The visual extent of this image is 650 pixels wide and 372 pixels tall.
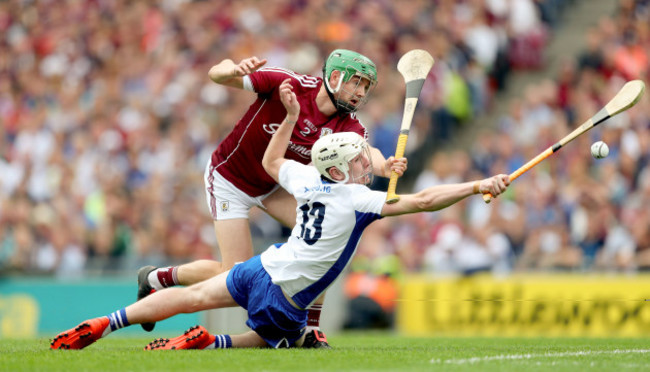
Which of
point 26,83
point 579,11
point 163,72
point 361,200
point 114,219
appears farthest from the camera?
point 26,83

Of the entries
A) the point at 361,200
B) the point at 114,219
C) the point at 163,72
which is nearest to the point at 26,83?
the point at 163,72

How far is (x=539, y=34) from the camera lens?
16.1 m

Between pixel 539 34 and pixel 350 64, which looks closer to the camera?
pixel 350 64

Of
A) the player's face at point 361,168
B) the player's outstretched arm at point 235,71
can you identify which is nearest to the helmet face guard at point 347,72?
the player's outstretched arm at point 235,71

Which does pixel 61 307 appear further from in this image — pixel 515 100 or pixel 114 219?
pixel 515 100

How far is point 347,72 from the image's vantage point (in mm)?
7855

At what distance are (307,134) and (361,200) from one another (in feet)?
4.09

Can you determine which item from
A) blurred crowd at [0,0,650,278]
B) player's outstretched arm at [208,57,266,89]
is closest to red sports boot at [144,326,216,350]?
player's outstretched arm at [208,57,266,89]

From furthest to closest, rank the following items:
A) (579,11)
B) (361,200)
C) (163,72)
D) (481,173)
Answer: (163,72), (579,11), (481,173), (361,200)

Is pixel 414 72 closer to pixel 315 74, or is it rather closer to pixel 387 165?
pixel 387 165

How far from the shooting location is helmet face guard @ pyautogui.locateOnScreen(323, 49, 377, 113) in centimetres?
786

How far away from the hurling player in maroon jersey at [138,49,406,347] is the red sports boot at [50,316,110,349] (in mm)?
495

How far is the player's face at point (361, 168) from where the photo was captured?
7207mm

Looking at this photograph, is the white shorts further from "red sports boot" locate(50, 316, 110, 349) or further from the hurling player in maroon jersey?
"red sports boot" locate(50, 316, 110, 349)
